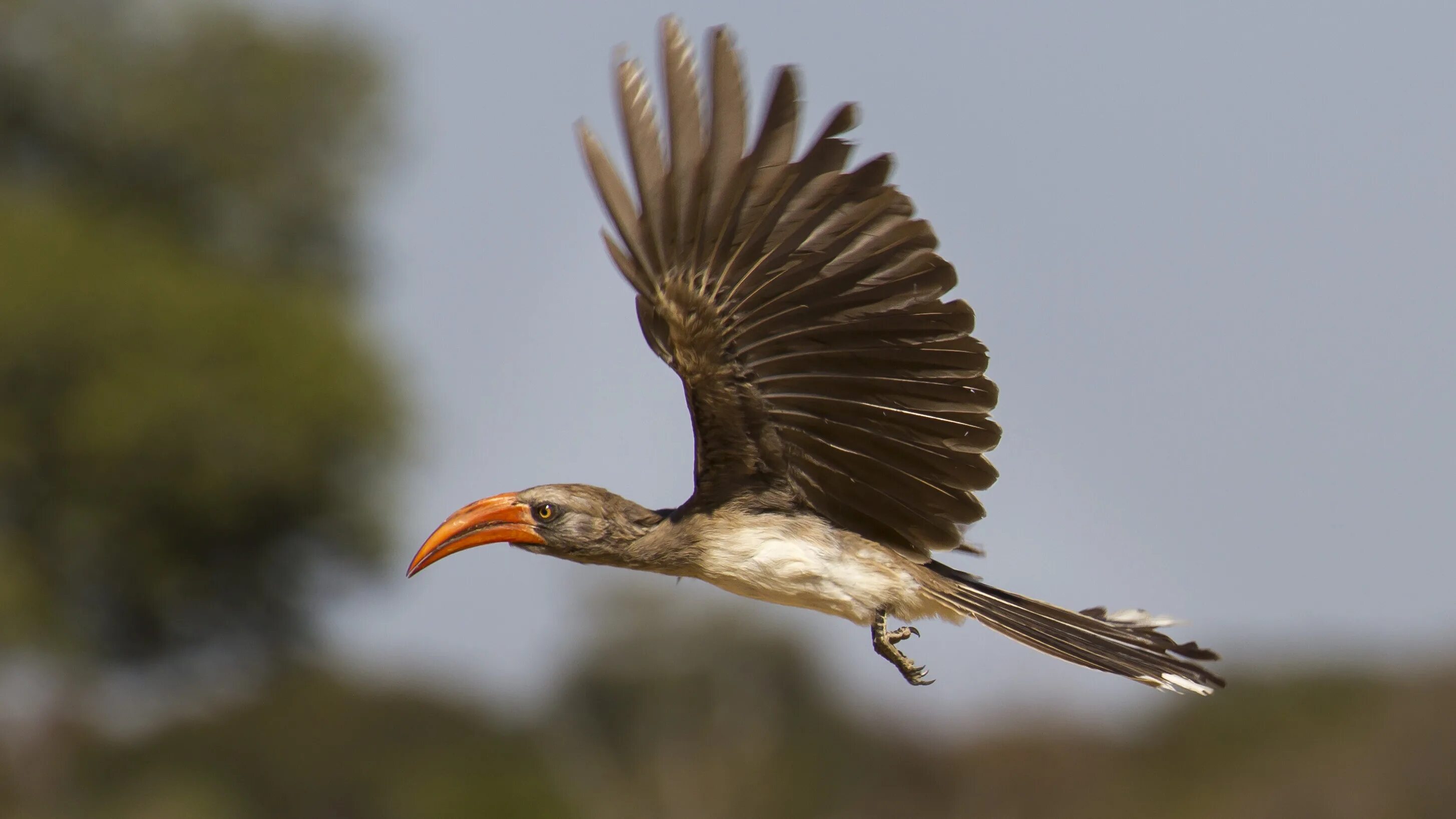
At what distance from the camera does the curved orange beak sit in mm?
6871

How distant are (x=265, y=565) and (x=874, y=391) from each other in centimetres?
3572

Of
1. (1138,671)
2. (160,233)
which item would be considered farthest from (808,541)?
(160,233)

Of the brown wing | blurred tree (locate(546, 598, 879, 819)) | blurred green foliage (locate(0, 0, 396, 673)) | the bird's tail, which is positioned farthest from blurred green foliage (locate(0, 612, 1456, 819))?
the brown wing

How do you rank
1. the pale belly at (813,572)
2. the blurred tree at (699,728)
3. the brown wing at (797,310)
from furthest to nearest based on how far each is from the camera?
the blurred tree at (699,728) → the pale belly at (813,572) → the brown wing at (797,310)

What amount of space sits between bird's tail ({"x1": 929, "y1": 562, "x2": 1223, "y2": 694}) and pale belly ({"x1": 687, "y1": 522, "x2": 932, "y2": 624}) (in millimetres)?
208

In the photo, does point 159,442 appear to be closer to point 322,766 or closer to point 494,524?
point 322,766

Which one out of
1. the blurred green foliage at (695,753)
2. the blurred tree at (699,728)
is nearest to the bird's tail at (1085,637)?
the blurred green foliage at (695,753)

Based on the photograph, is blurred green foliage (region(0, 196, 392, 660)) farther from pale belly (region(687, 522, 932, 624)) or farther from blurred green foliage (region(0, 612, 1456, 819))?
pale belly (region(687, 522, 932, 624))

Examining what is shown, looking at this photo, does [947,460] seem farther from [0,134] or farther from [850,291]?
[0,134]

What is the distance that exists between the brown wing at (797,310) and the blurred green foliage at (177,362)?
112 feet

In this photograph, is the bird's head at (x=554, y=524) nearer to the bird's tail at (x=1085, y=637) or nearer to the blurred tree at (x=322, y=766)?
the bird's tail at (x=1085, y=637)

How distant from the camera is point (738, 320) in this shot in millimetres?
6387

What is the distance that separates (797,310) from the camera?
21.0ft

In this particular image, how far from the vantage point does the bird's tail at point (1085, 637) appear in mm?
6883
